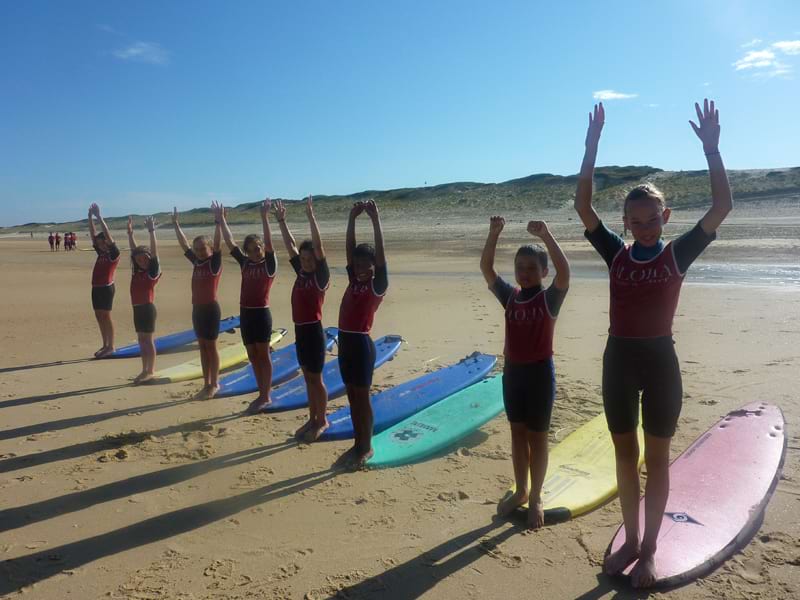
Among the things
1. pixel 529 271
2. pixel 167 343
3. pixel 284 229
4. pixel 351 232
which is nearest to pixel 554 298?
pixel 529 271

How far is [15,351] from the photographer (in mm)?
8844

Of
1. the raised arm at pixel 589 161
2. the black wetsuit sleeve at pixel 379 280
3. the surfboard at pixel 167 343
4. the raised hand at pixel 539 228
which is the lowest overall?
the surfboard at pixel 167 343

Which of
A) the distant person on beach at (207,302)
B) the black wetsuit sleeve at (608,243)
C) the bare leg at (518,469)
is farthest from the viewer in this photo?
the distant person on beach at (207,302)

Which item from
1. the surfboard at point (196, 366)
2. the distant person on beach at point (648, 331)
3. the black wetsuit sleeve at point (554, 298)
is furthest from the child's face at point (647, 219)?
the surfboard at point (196, 366)

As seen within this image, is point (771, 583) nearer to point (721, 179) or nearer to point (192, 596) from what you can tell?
point (721, 179)

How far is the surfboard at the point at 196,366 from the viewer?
7293 mm

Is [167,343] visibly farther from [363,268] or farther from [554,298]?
[554,298]

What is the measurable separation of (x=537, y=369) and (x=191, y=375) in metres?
5.09

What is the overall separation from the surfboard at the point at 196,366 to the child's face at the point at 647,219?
171 inches

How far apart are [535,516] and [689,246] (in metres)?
1.82

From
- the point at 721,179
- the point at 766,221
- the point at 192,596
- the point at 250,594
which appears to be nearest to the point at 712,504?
the point at 721,179

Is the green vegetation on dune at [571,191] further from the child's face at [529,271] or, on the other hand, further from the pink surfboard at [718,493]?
the child's face at [529,271]

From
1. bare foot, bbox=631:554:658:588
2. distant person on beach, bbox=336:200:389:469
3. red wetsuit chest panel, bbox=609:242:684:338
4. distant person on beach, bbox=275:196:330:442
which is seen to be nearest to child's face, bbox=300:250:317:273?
distant person on beach, bbox=275:196:330:442

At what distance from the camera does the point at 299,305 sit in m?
5.16
